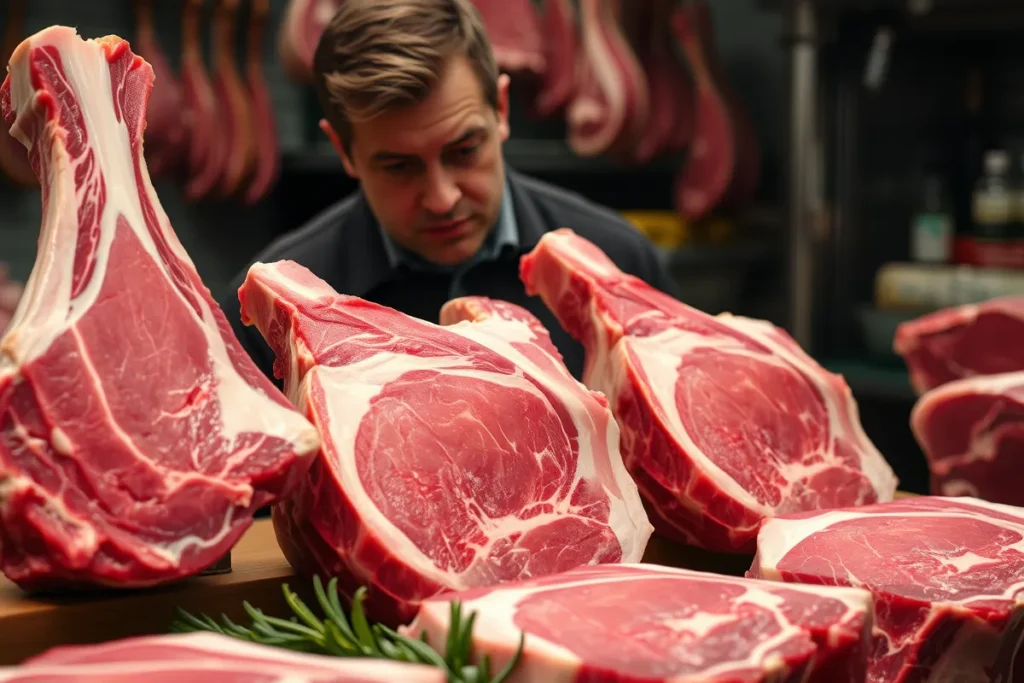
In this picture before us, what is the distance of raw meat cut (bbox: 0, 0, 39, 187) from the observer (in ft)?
12.8

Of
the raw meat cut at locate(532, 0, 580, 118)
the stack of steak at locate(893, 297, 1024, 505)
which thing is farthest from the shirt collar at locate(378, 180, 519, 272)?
the raw meat cut at locate(532, 0, 580, 118)

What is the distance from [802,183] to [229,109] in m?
2.15

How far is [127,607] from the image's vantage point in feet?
A: 3.64

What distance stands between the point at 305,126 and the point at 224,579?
401 centimetres

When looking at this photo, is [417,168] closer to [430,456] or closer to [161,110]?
[430,456]

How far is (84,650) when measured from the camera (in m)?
0.90

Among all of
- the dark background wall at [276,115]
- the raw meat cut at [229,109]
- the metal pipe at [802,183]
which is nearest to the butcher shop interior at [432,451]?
the metal pipe at [802,183]

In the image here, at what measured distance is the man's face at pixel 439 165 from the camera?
78.4 inches

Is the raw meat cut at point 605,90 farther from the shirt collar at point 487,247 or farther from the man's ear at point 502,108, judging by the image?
the man's ear at point 502,108

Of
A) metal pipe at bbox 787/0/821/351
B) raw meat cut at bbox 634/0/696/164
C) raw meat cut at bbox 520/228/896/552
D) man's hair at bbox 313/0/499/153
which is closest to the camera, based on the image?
raw meat cut at bbox 520/228/896/552

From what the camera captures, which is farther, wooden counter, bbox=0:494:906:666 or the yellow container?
the yellow container

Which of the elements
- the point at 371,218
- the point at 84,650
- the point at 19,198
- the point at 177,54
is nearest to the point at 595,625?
the point at 84,650

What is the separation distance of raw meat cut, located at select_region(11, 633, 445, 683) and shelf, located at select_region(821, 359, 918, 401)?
101 inches

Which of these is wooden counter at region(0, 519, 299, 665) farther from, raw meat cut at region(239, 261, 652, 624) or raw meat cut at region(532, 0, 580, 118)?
raw meat cut at region(532, 0, 580, 118)
